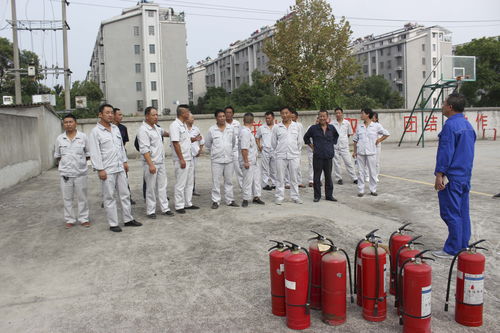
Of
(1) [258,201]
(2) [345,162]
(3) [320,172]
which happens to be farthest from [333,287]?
(2) [345,162]

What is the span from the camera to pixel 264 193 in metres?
9.59

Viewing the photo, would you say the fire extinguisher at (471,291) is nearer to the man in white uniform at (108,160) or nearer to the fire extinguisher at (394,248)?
the fire extinguisher at (394,248)

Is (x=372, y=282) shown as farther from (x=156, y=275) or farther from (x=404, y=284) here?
(x=156, y=275)

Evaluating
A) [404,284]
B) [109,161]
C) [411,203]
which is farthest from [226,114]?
[404,284]

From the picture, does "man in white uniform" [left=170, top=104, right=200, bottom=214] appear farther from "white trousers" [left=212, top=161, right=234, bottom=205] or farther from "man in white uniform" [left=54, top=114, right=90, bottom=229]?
"man in white uniform" [left=54, top=114, right=90, bottom=229]

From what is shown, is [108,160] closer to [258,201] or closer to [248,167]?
[248,167]

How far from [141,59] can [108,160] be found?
50.8m

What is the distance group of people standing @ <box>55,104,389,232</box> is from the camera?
6559mm

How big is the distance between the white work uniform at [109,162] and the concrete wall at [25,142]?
5.32 metres

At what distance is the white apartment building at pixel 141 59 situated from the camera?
5278 centimetres

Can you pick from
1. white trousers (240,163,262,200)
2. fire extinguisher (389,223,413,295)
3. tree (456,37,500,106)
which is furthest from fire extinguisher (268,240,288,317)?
tree (456,37,500,106)

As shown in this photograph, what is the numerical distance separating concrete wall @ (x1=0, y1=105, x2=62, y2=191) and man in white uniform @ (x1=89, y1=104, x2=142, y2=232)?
533 centimetres

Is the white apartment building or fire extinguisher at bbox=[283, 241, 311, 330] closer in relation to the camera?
fire extinguisher at bbox=[283, 241, 311, 330]

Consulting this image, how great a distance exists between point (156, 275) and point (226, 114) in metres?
4.71
